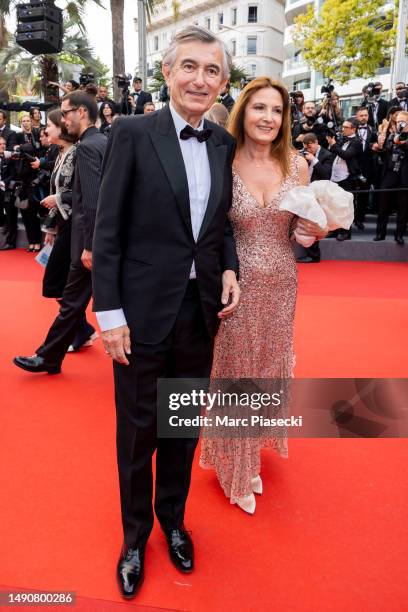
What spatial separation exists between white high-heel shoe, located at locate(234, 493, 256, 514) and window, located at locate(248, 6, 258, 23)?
49.7 m

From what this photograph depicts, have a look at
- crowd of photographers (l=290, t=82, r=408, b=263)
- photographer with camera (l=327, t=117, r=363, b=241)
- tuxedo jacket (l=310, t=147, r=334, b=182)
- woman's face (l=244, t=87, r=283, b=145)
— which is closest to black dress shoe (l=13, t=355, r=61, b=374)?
woman's face (l=244, t=87, r=283, b=145)

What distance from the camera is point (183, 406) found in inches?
72.9

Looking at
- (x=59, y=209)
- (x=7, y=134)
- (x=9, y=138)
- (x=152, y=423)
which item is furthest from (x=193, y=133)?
(x=7, y=134)

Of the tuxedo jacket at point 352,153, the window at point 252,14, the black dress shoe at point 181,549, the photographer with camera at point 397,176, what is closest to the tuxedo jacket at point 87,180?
the black dress shoe at point 181,549

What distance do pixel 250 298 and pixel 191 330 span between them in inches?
19.3

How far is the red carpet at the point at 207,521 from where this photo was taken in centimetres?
182

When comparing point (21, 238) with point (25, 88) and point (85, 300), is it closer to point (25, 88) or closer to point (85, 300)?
point (85, 300)

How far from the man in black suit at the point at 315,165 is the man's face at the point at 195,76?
5896 millimetres

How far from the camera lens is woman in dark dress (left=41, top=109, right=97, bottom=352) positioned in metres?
3.48

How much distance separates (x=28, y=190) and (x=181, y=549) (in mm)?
7077

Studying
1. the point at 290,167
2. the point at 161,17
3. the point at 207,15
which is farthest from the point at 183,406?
the point at 161,17

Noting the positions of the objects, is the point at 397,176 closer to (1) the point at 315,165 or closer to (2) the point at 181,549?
(1) the point at 315,165

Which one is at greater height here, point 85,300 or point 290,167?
point 290,167

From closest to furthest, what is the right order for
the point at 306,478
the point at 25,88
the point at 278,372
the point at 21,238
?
the point at 278,372 → the point at 306,478 → the point at 21,238 → the point at 25,88
